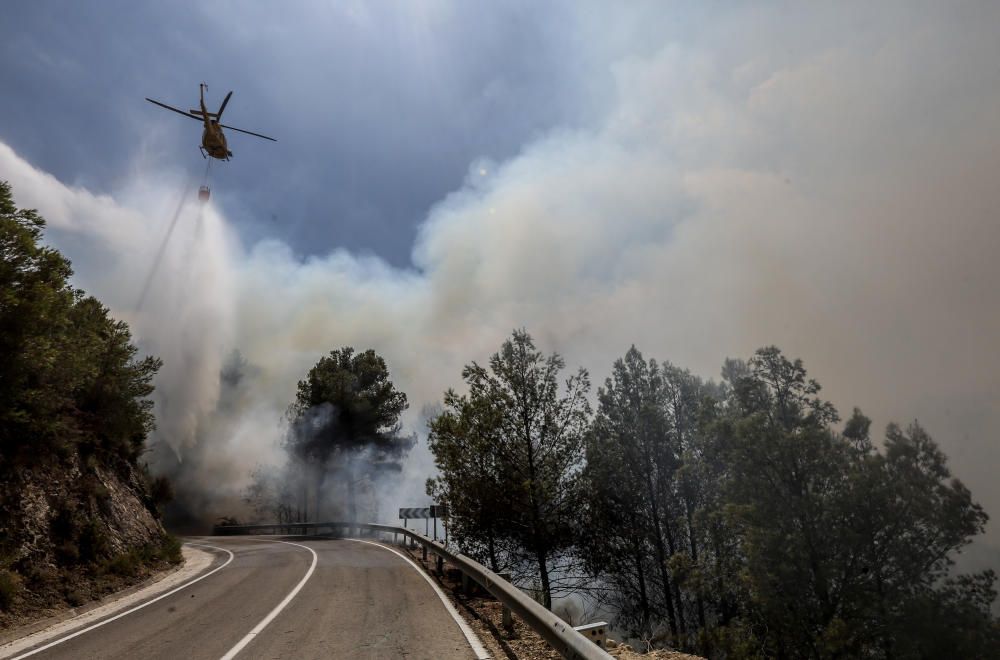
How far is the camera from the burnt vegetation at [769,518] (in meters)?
18.1

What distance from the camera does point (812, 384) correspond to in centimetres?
1988

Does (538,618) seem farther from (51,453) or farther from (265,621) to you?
(51,453)

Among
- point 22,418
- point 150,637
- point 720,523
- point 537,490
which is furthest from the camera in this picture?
point 720,523

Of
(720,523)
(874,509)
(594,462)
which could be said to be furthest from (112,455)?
(874,509)

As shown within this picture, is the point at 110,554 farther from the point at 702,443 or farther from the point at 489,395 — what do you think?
the point at 702,443

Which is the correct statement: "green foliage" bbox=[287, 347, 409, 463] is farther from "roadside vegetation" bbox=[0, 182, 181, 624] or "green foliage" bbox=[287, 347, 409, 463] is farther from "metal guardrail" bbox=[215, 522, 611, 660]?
"metal guardrail" bbox=[215, 522, 611, 660]

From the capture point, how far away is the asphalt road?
21.4 feet

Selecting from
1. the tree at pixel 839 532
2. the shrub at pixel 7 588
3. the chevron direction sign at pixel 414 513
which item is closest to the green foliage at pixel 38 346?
the shrub at pixel 7 588

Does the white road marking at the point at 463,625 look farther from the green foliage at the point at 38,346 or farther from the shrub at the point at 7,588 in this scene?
the green foliage at the point at 38,346

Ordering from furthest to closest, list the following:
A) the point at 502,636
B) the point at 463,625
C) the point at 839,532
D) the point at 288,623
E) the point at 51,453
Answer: the point at 839,532 → the point at 51,453 → the point at 288,623 → the point at 463,625 → the point at 502,636

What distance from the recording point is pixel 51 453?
509 inches

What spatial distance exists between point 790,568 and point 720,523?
12.7 ft

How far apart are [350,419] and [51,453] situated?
26.4 meters

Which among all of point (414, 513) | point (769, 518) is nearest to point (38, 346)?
point (414, 513)
